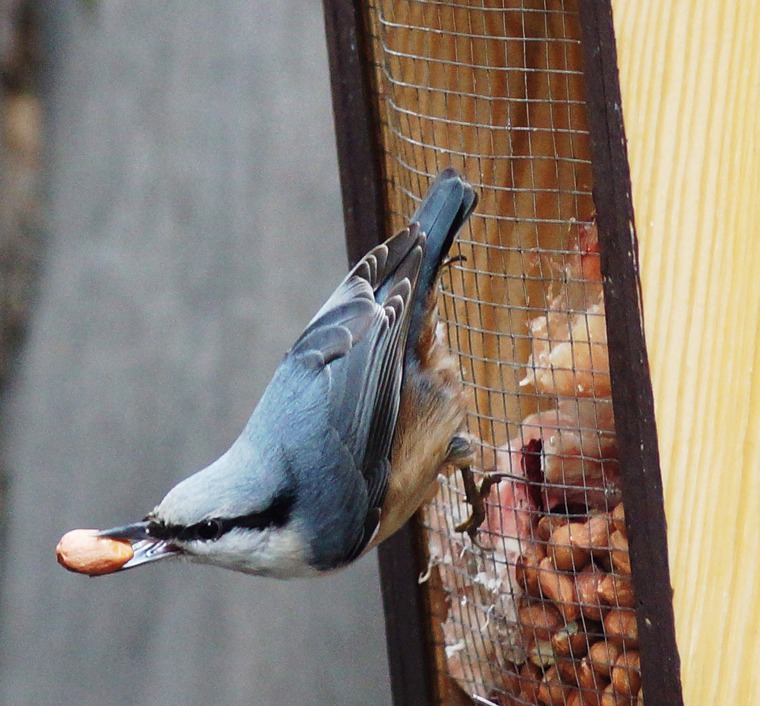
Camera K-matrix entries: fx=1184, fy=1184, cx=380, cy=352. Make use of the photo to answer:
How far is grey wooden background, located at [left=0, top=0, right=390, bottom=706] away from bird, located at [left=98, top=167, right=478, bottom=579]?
1.03 metres

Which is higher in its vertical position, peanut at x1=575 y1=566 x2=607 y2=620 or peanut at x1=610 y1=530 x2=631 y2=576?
peanut at x1=610 y1=530 x2=631 y2=576

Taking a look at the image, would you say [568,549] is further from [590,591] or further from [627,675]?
[627,675]

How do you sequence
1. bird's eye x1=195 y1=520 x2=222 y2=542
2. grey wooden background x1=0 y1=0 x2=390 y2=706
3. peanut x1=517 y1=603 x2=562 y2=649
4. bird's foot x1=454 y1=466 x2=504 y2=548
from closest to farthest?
bird's eye x1=195 y1=520 x2=222 y2=542 → peanut x1=517 y1=603 x2=562 y2=649 → bird's foot x1=454 y1=466 x2=504 y2=548 → grey wooden background x1=0 y1=0 x2=390 y2=706

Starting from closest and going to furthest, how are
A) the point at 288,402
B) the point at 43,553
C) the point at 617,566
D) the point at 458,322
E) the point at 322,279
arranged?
the point at 617,566 → the point at 288,402 → the point at 458,322 → the point at 322,279 → the point at 43,553

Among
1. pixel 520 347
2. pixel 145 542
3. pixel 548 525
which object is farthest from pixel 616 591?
pixel 145 542

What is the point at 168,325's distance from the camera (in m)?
3.04

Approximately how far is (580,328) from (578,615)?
40 cm

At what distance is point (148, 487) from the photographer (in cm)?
312

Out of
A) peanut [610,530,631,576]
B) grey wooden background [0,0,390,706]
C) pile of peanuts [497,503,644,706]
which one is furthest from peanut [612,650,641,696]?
grey wooden background [0,0,390,706]

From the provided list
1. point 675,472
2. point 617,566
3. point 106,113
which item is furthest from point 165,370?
point 675,472

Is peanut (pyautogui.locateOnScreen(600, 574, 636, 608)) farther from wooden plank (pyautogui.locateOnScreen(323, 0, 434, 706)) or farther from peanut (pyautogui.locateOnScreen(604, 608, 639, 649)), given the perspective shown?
wooden plank (pyautogui.locateOnScreen(323, 0, 434, 706))

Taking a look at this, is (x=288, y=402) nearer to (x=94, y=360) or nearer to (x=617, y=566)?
(x=617, y=566)

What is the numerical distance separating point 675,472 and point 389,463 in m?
0.63

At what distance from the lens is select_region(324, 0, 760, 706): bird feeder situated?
1.22m
